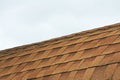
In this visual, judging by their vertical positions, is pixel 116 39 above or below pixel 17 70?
above

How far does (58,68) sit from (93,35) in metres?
2.15

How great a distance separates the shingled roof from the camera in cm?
812

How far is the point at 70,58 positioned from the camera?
30.7ft

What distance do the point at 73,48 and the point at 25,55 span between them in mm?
1902

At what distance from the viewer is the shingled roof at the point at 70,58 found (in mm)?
8125

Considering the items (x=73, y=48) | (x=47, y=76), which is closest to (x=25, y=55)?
(x=73, y=48)

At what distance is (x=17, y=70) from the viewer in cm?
996

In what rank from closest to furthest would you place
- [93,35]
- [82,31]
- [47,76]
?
1. [47,76]
2. [93,35]
3. [82,31]

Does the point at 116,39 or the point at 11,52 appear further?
the point at 11,52

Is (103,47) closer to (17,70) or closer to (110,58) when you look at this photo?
(110,58)

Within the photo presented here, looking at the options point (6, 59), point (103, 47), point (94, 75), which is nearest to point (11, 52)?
point (6, 59)

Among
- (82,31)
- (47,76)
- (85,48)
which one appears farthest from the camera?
(82,31)

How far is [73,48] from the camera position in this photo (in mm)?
10062

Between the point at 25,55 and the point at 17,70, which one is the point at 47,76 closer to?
the point at 17,70
